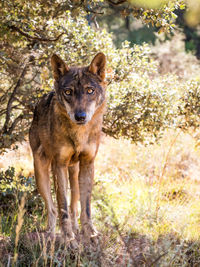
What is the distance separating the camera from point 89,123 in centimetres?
494

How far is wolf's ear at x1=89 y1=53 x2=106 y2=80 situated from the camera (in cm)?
499

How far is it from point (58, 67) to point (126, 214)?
8.99ft

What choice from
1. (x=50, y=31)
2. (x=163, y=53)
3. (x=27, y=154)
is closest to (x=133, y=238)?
(x=50, y=31)

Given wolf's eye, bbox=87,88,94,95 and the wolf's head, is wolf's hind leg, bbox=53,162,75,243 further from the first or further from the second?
wolf's eye, bbox=87,88,94,95

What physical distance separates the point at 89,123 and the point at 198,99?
3217mm

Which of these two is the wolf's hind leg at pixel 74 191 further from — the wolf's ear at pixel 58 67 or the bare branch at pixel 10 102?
the bare branch at pixel 10 102

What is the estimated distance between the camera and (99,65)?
512 cm

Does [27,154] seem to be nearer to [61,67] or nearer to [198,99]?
[198,99]

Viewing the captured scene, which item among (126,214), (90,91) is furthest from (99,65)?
(126,214)

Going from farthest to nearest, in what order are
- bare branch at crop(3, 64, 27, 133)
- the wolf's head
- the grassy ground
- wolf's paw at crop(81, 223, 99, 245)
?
1. bare branch at crop(3, 64, 27, 133)
2. wolf's paw at crop(81, 223, 99, 245)
3. the wolf's head
4. the grassy ground

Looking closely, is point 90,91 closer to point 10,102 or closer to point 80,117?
point 80,117

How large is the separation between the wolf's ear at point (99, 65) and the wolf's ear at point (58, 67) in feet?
1.20

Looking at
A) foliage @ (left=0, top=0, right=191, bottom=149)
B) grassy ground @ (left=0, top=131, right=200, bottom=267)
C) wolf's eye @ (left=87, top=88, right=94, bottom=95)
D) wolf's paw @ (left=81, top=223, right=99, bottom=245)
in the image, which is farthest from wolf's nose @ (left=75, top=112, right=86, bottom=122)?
foliage @ (left=0, top=0, right=191, bottom=149)

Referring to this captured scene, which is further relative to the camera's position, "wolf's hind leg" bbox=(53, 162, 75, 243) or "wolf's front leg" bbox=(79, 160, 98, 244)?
"wolf's front leg" bbox=(79, 160, 98, 244)
